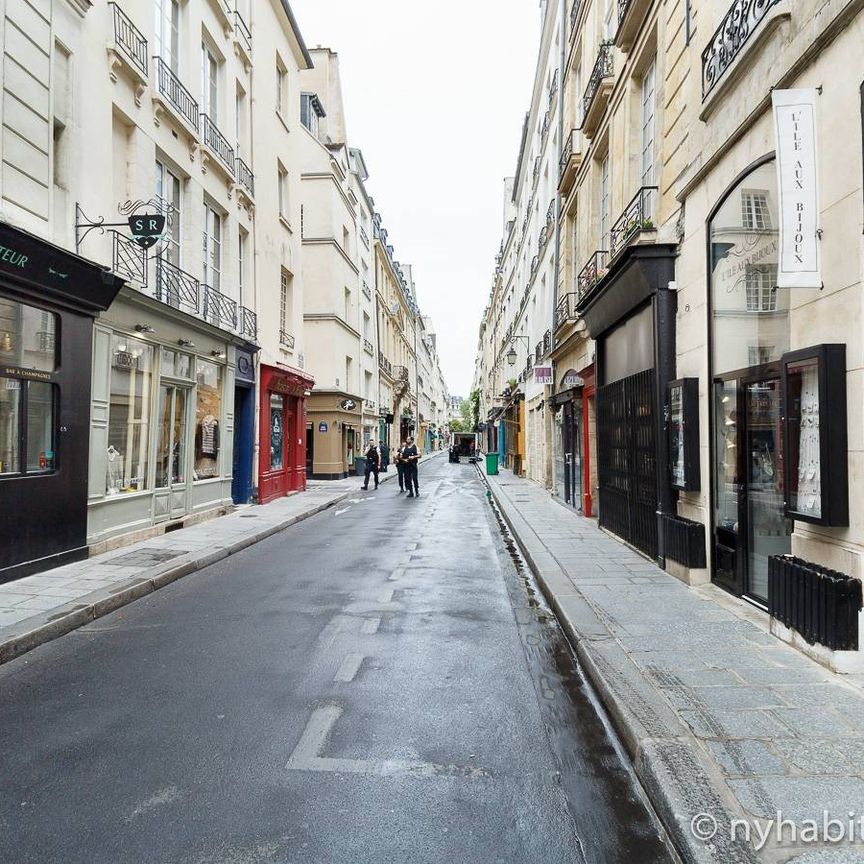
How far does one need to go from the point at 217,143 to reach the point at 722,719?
1381 centimetres

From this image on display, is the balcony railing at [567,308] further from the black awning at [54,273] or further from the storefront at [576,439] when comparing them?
the black awning at [54,273]

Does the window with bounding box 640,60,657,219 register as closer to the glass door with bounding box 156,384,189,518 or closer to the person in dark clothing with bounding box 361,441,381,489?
the glass door with bounding box 156,384,189,518

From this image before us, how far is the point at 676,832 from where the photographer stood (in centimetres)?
254

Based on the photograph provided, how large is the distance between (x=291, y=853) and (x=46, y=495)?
21.6 feet

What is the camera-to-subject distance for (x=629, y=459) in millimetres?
8953

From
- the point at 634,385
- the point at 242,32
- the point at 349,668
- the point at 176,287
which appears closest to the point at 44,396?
the point at 176,287

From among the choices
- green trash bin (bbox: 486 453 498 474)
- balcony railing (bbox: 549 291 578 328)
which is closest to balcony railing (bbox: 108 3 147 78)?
balcony railing (bbox: 549 291 578 328)

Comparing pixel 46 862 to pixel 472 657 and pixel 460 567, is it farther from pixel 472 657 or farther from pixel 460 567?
pixel 460 567

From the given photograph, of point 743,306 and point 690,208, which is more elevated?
point 690,208

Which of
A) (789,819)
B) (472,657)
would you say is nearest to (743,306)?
(472,657)

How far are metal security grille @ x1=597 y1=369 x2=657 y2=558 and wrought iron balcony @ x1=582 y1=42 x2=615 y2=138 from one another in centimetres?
531

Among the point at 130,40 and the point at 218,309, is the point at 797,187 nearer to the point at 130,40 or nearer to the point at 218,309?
the point at 130,40

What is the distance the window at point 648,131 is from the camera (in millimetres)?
8906

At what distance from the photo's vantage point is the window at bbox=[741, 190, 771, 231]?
558 centimetres
